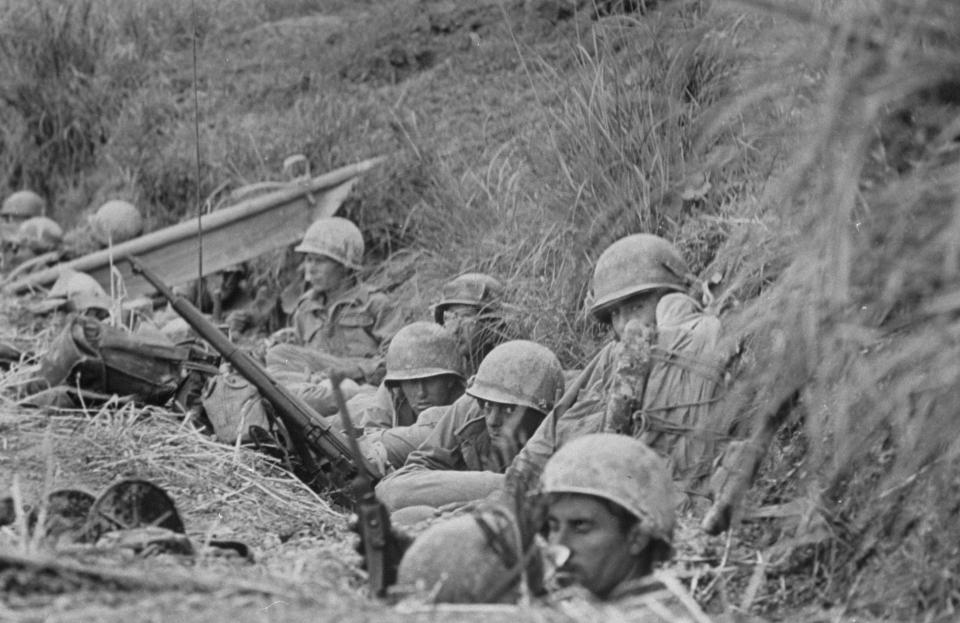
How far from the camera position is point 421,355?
1023 cm

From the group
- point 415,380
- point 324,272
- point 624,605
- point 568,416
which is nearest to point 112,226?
point 324,272

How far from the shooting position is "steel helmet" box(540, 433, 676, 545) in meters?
5.77

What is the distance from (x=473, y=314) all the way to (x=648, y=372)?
2.88m

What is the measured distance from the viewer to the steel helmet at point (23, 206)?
54.9ft

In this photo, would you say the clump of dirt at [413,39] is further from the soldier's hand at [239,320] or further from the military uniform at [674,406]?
the military uniform at [674,406]

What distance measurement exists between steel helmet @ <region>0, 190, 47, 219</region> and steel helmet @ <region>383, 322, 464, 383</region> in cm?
744

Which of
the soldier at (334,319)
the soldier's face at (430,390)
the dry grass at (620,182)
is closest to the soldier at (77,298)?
the dry grass at (620,182)

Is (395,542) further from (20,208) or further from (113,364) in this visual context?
(20,208)

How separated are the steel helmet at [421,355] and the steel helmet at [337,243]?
2864 mm

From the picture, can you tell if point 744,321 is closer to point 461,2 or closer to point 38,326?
point 38,326

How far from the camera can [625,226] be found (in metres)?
10.1

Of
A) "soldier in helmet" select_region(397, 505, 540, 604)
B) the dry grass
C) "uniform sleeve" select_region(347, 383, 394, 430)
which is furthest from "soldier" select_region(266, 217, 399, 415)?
"soldier in helmet" select_region(397, 505, 540, 604)

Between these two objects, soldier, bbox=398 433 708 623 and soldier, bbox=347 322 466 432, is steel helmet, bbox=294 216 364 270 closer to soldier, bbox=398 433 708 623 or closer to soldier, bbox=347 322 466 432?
soldier, bbox=347 322 466 432

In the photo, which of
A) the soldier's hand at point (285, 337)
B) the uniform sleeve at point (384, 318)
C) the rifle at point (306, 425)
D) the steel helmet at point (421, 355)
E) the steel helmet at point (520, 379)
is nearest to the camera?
the steel helmet at point (520, 379)
